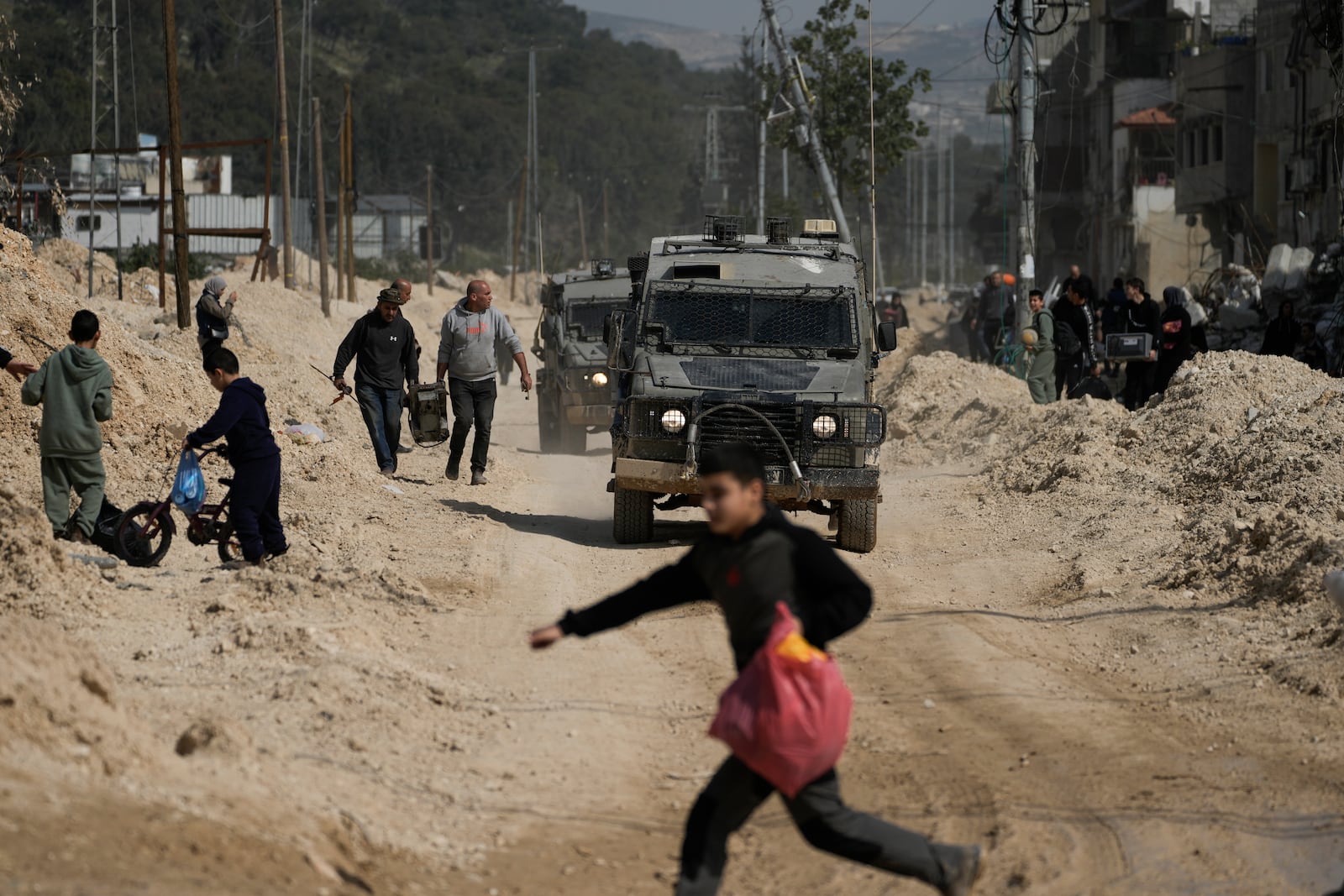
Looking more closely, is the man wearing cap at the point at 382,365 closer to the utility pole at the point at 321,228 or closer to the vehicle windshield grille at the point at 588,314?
the vehicle windshield grille at the point at 588,314

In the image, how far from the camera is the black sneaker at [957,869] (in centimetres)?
517

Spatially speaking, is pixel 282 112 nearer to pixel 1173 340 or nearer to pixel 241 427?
pixel 1173 340

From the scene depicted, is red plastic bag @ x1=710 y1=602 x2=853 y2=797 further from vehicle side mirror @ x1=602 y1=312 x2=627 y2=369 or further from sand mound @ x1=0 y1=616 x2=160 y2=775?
vehicle side mirror @ x1=602 y1=312 x2=627 y2=369

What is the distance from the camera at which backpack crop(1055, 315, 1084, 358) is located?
21297 millimetres

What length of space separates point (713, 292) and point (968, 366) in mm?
12674

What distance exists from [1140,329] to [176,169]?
42.4ft

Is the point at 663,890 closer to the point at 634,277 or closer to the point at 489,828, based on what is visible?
the point at 489,828

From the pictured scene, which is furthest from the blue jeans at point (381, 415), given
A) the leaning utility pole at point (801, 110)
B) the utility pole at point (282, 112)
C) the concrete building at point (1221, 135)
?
the concrete building at point (1221, 135)

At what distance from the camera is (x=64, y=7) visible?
99.8m

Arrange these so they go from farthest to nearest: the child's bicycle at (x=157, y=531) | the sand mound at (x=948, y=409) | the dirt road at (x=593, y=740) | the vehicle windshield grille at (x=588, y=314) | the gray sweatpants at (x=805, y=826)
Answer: the vehicle windshield grille at (x=588, y=314) → the sand mound at (x=948, y=409) → the child's bicycle at (x=157, y=531) → the dirt road at (x=593, y=740) → the gray sweatpants at (x=805, y=826)

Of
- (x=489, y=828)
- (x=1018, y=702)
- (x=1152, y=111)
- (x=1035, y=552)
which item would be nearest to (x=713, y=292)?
(x=1035, y=552)

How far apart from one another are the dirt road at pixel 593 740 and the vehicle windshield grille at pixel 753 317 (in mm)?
1858

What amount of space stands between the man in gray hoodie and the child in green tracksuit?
16.0ft

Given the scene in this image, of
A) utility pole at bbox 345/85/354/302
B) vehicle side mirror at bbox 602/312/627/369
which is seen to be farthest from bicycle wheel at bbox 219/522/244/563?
utility pole at bbox 345/85/354/302
